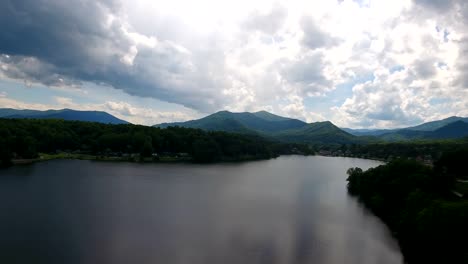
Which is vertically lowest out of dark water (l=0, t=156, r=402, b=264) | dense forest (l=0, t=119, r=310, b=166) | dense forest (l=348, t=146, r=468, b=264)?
dark water (l=0, t=156, r=402, b=264)

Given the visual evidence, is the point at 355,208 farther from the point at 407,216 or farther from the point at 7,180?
the point at 7,180

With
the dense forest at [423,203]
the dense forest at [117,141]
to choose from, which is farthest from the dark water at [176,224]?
the dense forest at [117,141]

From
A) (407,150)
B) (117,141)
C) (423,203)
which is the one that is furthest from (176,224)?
(407,150)

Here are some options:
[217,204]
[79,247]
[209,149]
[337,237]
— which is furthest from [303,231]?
[209,149]

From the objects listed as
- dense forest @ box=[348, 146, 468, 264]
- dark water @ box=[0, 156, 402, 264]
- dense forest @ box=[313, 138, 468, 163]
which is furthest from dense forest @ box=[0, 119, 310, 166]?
dense forest @ box=[313, 138, 468, 163]

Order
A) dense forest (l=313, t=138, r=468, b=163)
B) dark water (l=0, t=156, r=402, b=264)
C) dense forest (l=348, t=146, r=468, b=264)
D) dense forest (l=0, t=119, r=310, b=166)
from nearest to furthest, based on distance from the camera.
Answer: dense forest (l=348, t=146, r=468, b=264) < dark water (l=0, t=156, r=402, b=264) < dense forest (l=0, t=119, r=310, b=166) < dense forest (l=313, t=138, r=468, b=163)

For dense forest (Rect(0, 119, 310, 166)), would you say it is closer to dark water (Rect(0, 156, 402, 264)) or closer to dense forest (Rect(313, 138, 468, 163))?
dark water (Rect(0, 156, 402, 264))
